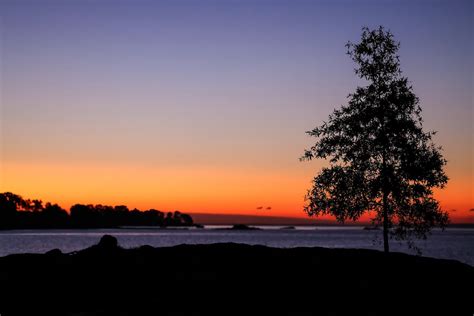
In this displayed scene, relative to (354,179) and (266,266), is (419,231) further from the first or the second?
(266,266)

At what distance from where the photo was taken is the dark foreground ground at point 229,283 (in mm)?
24000

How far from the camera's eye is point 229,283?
25781mm

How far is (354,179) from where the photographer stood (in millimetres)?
35156

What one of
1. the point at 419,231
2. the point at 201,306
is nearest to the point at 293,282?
the point at 201,306

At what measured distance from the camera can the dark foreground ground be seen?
945 inches

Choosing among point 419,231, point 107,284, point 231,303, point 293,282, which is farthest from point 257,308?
point 419,231

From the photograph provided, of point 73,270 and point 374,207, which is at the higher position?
point 374,207

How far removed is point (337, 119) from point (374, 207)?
5713 millimetres

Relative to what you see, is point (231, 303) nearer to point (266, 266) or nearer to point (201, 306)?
point (201, 306)

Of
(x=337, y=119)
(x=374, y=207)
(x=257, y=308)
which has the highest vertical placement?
(x=337, y=119)

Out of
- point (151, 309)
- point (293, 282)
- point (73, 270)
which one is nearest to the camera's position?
point (151, 309)

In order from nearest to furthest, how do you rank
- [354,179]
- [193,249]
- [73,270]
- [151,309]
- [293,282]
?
[151,309]
[293,282]
[73,270]
[193,249]
[354,179]

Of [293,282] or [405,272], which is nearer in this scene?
[293,282]

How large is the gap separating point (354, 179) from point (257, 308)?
13.9 m
